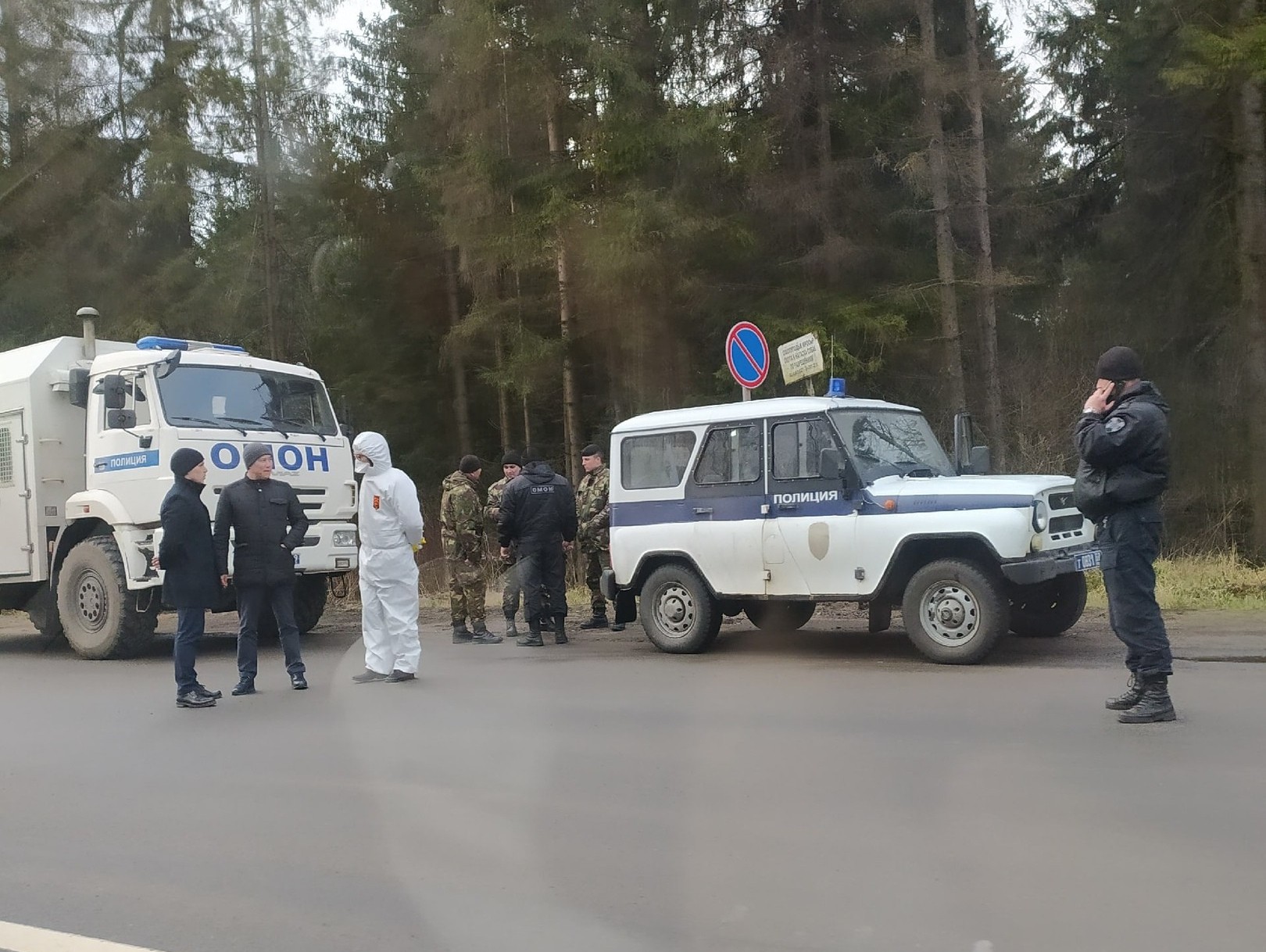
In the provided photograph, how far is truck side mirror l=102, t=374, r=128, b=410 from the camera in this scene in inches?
480

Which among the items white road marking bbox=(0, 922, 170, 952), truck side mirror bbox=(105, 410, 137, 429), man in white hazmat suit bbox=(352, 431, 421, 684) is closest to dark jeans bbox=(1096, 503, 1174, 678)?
white road marking bbox=(0, 922, 170, 952)

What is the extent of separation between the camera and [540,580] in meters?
12.0

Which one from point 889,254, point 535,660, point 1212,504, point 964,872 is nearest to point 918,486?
point 535,660

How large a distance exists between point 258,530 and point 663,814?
5.03m

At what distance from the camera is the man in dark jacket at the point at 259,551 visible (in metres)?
9.52

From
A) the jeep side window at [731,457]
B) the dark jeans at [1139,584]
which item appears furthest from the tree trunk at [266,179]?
the dark jeans at [1139,584]

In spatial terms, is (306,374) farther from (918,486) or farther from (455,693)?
(918,486)

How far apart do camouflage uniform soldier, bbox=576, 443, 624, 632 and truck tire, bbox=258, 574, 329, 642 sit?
288cm

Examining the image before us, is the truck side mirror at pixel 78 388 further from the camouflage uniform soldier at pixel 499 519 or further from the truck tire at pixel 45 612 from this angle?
the camouflage uniform soldier at pixel 499 519

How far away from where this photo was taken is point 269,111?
23172mm

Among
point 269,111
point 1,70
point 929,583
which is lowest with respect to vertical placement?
point 929,583

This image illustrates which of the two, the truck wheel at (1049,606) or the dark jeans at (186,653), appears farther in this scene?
the truck wheel at (1049,606)

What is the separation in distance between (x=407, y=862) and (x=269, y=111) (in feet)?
68.0

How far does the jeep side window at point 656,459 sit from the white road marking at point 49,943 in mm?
6976
